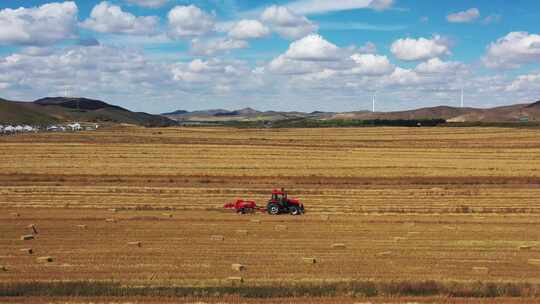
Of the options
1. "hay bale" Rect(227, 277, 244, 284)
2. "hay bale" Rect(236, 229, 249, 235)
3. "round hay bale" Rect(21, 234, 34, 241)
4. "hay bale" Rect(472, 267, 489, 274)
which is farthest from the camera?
"hay bale" Rect(236, 229, 249, 235)

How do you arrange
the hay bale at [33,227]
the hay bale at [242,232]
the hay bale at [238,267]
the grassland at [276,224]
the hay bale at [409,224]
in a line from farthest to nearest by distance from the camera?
the hay bale at [409,224]
the hay bale at [242,232]
the hay bale at [33,227]
the hay bale at [238,267]
the grassland at [276,224]

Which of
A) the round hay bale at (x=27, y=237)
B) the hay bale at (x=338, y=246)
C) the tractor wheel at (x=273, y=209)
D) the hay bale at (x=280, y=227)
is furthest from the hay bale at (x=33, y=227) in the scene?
the tractor wheel at (x=273, y=209)

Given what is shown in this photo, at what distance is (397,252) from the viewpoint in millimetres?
22234

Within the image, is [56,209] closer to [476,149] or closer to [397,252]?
[397,252]

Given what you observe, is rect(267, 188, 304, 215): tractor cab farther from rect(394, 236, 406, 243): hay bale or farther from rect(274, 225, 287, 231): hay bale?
rect(394, 236, 406, 243): hay bale

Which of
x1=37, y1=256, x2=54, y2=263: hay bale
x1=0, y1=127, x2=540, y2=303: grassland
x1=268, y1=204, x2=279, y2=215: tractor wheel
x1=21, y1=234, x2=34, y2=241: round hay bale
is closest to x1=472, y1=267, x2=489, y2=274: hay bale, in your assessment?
x1=0, y1=127, x2=540, y2=303: grassland

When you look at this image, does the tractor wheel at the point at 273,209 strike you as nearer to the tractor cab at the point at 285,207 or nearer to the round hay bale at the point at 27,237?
the tractor cab at the point at 285,207

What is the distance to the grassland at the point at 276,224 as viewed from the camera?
17953 millimetres

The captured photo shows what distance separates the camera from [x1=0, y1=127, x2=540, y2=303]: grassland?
18.0m

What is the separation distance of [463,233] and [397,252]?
590 cm

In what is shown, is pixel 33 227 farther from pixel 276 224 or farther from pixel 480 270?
pixel 480 270

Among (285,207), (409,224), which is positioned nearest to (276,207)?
(285,207)

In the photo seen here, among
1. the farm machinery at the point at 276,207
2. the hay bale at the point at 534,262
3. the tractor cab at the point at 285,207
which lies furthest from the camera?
the tractor cab at the point at 285,207

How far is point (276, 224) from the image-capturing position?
29.4 meters
